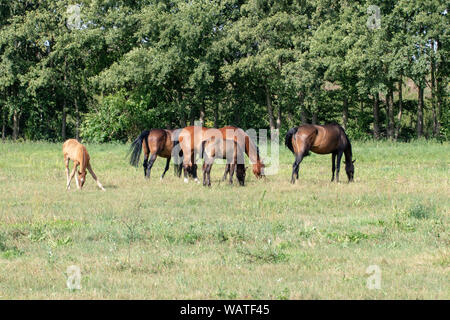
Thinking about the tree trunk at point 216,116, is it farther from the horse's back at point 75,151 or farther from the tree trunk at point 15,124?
the horse's back at point 75,151

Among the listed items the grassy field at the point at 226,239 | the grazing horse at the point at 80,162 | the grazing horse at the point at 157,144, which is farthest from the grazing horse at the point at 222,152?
the grazing horse at the point at 80,162

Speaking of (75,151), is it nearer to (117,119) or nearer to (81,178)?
(81,178)

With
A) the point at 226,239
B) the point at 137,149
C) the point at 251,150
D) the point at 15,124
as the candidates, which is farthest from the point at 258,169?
the point at 15,124

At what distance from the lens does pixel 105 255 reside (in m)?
8.66

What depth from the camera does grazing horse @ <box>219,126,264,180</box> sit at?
17.4m

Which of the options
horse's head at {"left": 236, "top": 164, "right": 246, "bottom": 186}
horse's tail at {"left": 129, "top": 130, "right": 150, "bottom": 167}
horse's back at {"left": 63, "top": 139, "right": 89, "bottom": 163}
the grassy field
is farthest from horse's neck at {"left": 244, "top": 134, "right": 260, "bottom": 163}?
horse's back at {"left": 63, "top": 139, "right": 89, "bottom": 163}

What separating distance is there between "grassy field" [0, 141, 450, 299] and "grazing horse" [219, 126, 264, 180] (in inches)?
20.0

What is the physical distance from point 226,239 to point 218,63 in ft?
105

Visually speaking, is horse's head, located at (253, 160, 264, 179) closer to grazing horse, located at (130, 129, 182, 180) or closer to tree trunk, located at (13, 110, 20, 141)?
A: grazing horse, located at (130, 129, 182, 180)

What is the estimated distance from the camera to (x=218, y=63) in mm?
40875

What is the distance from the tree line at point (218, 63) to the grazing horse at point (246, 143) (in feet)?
63.5

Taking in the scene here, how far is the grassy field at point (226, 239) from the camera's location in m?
6.98
